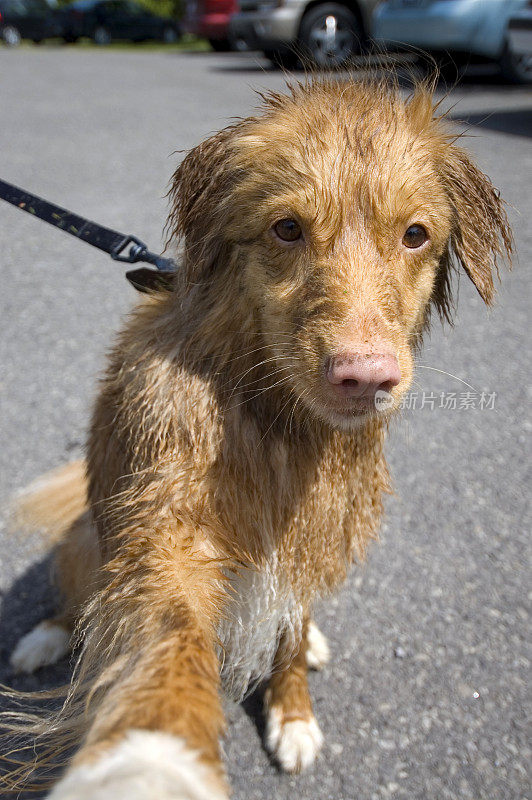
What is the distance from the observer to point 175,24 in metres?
24.5

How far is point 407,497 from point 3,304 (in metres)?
3.29

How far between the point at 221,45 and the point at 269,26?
279 inches

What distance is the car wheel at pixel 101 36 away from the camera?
78.7ft

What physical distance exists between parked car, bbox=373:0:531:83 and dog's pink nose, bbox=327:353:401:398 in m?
9.88

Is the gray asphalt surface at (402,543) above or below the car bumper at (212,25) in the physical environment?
below

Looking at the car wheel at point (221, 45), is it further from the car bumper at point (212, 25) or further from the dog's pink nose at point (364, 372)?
the dog's pink nose at point (364, 372)

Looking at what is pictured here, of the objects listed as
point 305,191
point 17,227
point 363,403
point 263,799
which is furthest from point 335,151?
point 17,227

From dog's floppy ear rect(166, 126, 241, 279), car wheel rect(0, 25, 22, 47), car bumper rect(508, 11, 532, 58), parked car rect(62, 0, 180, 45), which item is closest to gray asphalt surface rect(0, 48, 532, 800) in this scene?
dog's floppy ear rect(166, 126, 241, 279)

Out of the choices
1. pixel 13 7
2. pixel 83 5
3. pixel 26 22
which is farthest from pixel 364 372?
pixel 13 7

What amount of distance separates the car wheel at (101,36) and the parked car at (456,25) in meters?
16.7

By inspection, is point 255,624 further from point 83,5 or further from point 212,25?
point 83,5

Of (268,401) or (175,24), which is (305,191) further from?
(175,24)

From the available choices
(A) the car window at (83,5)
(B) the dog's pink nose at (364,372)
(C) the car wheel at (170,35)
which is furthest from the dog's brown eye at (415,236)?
(A) the car window at (83,5)

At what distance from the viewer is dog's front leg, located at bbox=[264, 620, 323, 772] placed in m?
2.24
